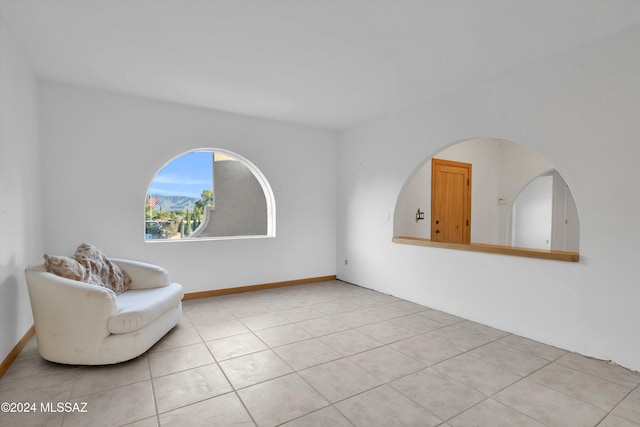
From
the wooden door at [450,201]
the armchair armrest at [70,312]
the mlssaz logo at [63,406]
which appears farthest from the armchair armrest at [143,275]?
the wooden door at [450,201]

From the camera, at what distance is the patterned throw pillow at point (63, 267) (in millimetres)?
2514

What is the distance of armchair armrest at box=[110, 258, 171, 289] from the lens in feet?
10.7

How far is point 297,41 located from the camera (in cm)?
262

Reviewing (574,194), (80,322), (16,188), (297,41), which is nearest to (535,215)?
(574,194)

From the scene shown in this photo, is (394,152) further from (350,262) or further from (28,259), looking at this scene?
(28,259)

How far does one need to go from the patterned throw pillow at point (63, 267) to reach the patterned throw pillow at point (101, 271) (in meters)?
0.11

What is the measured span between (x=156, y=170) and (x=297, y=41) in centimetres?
254

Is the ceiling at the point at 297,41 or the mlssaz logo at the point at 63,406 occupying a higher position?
the ceiling at the point at 297,41

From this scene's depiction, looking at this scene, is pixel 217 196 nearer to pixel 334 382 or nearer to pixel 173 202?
pixel 173 202

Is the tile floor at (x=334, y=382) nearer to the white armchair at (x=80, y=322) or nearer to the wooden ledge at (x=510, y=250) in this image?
the white armchair at (x=80, y=322)

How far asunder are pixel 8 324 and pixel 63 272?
514mm

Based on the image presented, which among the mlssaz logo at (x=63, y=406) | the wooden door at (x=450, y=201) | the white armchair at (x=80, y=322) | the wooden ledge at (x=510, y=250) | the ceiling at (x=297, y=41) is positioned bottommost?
the mlssaz logo at (x=63, y=406)

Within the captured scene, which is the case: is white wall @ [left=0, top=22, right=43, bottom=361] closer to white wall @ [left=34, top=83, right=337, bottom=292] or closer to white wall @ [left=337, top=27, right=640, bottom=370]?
white wall @ [left=34, top=83, right=337, bottom=292]

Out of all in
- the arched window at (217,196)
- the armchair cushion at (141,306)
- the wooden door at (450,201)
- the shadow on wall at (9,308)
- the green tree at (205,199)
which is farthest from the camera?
→ the green tree at (205,199)
